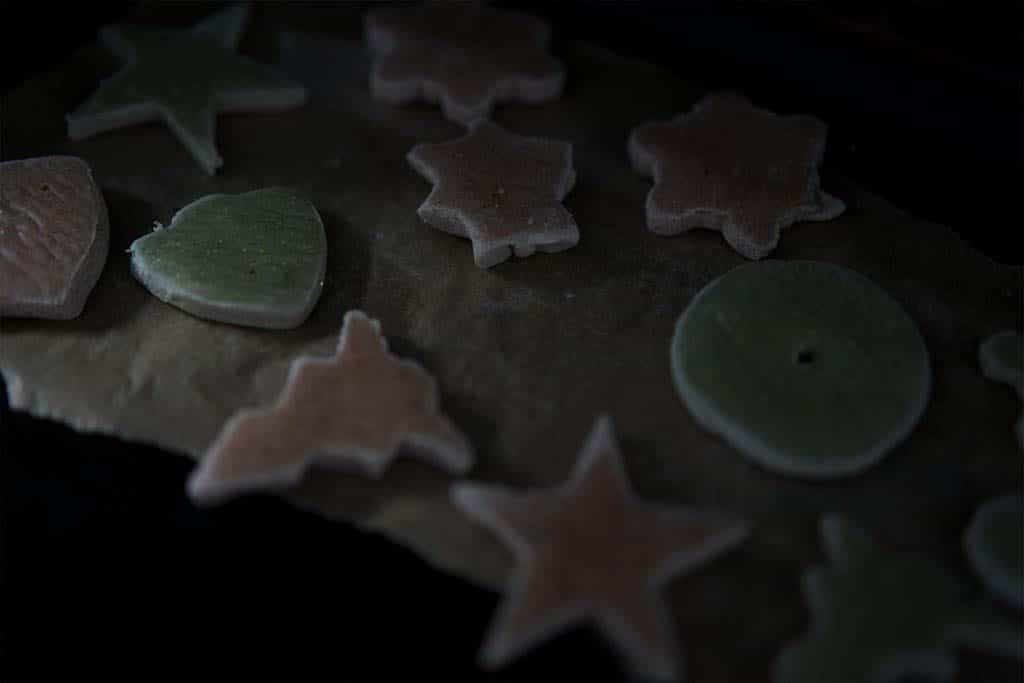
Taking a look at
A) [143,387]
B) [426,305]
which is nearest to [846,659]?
[426,305]

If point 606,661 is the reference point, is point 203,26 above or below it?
above

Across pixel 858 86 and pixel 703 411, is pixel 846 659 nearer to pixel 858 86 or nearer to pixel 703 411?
pixel 703 411

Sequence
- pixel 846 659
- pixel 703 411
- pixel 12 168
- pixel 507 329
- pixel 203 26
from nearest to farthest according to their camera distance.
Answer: pixel 846 659 → pixel 703 411 → pixel 507 329 → pixel 12 168 → pixel 203 26

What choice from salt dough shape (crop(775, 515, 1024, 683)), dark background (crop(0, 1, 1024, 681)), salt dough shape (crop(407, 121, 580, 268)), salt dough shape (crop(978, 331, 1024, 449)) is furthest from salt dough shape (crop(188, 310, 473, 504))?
salt dough shape (crop(978, 331, 1024, 449))

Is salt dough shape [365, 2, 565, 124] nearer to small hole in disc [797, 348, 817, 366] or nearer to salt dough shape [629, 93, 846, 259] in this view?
salt dough shape [629, 93, 846, 259]

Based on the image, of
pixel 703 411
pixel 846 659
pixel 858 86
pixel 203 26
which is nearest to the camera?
pixel 846 659

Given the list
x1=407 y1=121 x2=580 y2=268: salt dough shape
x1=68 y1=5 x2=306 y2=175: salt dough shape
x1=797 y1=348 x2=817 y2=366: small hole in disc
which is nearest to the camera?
x1=797 y1=348 x2=817 y2=366: small hole in disc

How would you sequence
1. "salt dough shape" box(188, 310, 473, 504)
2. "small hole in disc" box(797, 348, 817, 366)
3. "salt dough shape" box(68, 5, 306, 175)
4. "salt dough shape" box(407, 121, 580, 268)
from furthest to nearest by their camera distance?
"salt dough shape" box(68, 5, 306, 175)
"salt dough shape" box(407, 121, 580, 268)
"small hole in disc" box(797, 348, 817, 366)
"salt dough shape" box(188, 310, 473, 504)
